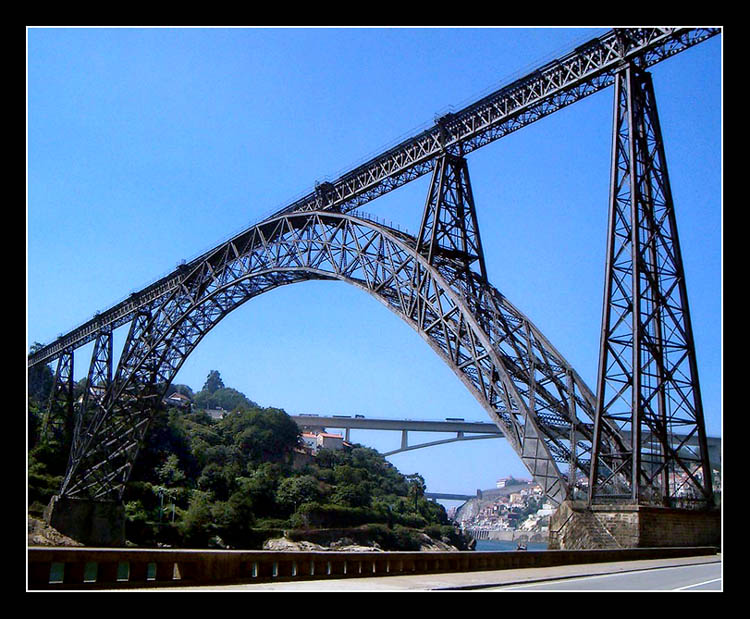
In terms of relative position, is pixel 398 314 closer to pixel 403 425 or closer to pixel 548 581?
pixel 548 581

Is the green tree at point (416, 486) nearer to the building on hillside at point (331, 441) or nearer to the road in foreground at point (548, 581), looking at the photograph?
the building on hillside at point (331, 441)

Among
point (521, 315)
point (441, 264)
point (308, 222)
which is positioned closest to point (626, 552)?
point (521, 315)

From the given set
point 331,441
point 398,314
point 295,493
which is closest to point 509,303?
point 398,314

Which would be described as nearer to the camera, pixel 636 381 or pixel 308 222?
pixel 636 381

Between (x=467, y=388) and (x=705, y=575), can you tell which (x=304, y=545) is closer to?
(x=467, y=388)

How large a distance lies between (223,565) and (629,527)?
11.4m

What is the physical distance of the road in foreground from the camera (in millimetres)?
12930

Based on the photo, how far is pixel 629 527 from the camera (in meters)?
20.1

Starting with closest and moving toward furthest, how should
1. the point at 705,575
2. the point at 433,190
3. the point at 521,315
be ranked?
the point at 705,575 → the point at 521,315 → the point at 433,190

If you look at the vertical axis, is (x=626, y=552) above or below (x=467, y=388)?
below

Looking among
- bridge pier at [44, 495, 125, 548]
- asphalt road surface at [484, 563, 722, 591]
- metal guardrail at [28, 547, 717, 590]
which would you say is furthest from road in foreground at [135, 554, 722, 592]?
bridge pier at [44, 495, 125, 548]

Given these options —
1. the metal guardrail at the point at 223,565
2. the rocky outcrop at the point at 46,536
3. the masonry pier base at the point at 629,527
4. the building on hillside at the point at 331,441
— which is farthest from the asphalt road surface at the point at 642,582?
the building on hillside at the point at 331,441

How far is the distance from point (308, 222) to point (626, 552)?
2017cm

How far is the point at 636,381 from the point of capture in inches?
800
